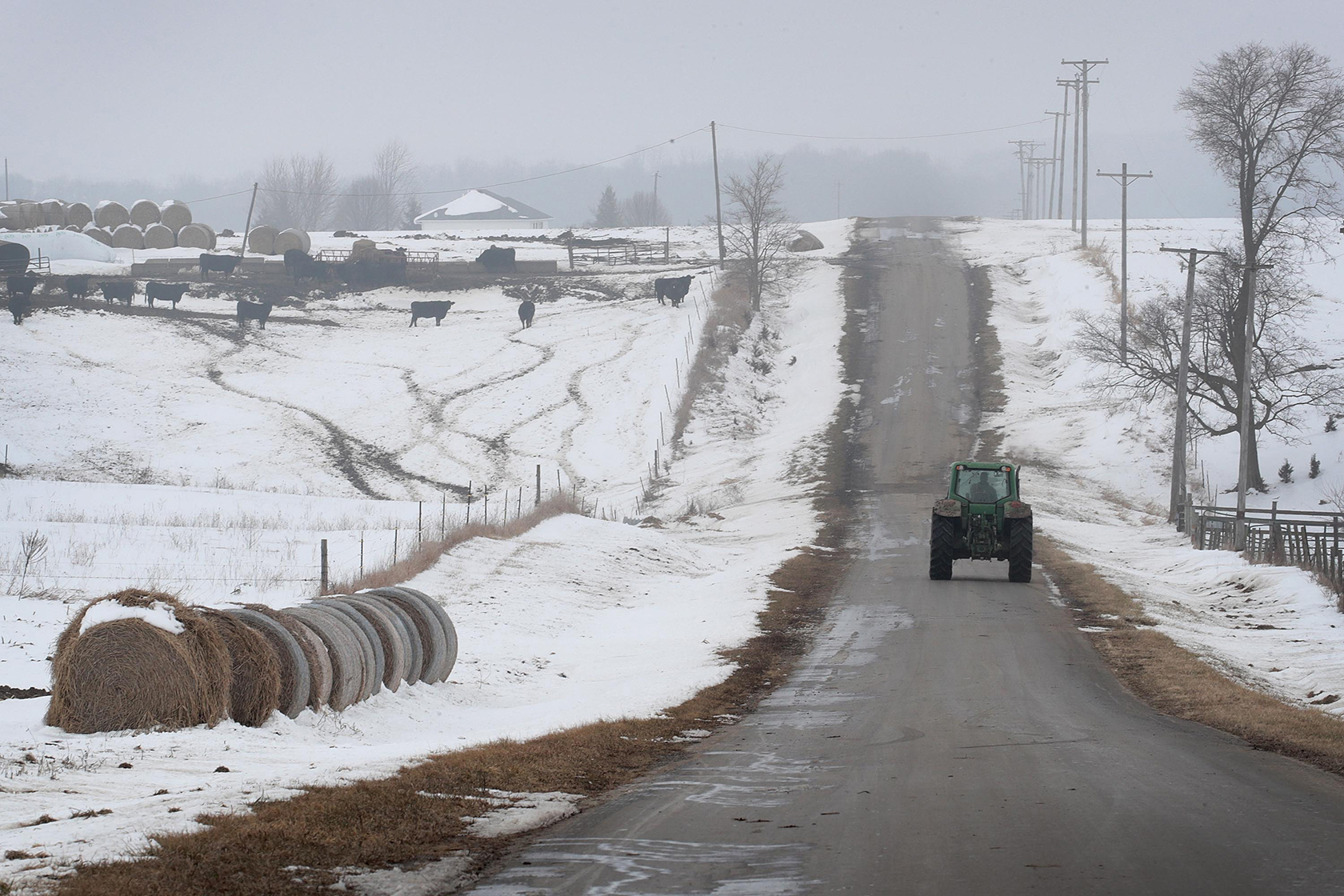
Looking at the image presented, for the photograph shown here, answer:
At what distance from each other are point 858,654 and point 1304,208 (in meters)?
35.6

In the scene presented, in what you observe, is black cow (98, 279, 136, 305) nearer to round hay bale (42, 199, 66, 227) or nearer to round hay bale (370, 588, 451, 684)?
round hay bale (42, 199, 66, 227)

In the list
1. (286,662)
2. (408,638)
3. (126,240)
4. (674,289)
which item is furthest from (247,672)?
(126,240)

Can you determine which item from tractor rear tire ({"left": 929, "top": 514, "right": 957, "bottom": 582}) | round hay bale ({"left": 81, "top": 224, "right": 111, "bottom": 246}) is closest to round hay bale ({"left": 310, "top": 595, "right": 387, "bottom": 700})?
tractor rear tire ({"left": 929, "top": 514, "right": 957, "bottom": 582})

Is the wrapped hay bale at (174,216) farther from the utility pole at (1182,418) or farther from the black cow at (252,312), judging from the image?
the utility pole at (1182,418)

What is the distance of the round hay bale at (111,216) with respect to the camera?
10419 centimetres

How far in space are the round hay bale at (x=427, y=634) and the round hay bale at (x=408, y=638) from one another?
0.31 ft

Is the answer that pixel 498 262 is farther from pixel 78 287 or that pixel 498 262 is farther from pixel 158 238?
pixel 158 238

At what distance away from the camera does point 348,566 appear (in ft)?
90.8

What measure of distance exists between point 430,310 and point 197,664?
64.3m

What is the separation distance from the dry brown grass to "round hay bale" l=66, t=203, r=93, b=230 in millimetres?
102672

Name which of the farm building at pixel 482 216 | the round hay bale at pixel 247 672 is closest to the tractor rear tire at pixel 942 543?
the round hay bale at pixel 247 672

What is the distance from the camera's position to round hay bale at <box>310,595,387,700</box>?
14.3 metres

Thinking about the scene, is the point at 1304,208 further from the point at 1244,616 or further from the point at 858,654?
the point at 858,654

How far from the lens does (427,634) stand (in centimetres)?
1590
